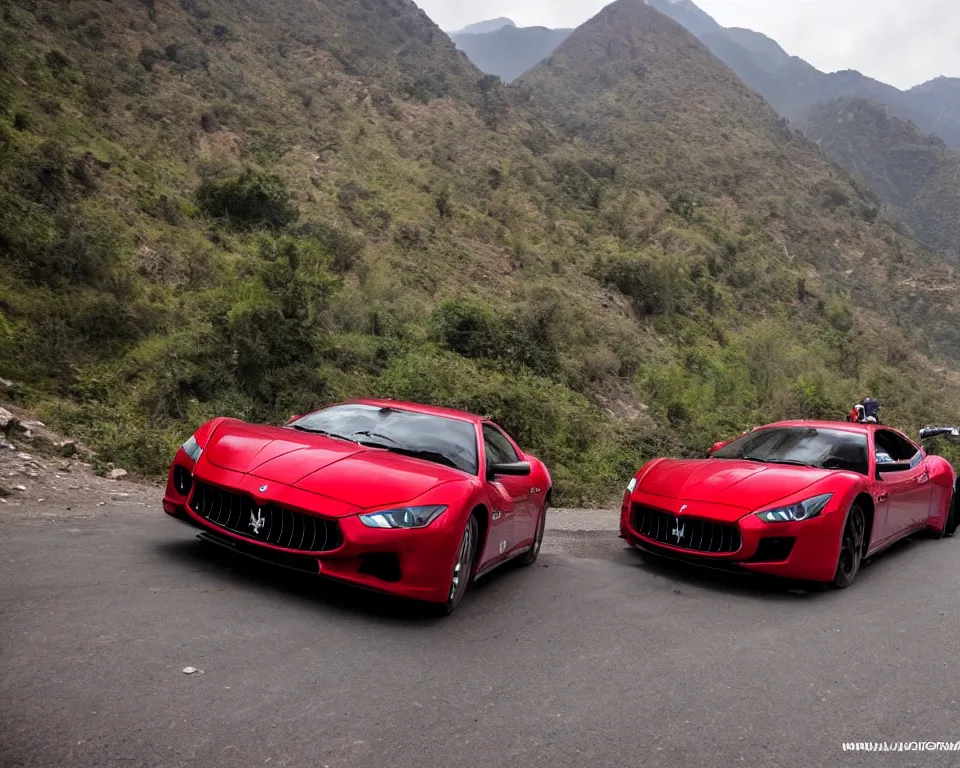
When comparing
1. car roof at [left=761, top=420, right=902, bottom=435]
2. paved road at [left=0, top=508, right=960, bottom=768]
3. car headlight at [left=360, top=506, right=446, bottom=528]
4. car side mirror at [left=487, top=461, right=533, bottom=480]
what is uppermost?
car roof at [left=761, top=420, right=902, bottom=435]

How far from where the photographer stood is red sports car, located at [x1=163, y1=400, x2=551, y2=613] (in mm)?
4809

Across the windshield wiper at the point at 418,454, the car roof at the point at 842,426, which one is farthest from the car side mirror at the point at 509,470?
the car roof at the point at 842,426

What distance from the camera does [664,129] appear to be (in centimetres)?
6325

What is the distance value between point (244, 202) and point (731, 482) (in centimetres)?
2056

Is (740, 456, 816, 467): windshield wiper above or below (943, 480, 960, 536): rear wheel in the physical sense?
above

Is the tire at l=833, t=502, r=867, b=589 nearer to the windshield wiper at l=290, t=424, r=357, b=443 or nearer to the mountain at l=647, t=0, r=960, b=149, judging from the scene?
the windshield wiper at l=290, t=424, r=357, b=443

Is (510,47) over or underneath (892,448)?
over

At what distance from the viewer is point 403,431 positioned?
6.36 m

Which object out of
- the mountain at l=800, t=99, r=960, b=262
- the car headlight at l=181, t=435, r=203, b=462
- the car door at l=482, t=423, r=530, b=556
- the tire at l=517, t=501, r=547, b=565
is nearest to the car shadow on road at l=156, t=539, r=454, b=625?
the car headlight at l=181, t=435, r=203, b=462

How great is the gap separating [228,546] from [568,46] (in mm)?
90808

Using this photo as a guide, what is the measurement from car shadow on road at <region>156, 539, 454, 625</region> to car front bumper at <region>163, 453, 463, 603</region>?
0.49 ft

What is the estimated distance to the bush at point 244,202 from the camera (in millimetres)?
24016

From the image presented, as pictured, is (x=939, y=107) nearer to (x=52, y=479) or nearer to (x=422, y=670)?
(x=52, y=479)

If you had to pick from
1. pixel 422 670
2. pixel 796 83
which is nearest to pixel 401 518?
pixel 422 670
